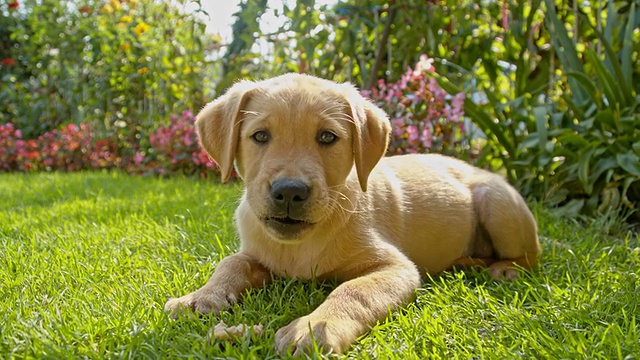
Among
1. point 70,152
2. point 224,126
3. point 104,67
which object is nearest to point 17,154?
point 70,152

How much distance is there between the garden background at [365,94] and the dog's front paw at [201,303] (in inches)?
4.4

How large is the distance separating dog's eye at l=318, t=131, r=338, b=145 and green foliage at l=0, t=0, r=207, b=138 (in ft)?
17.4

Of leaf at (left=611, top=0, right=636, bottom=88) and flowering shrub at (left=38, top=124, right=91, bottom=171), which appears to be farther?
flowering shrub at (left=38, top=124, right=91, bottom=171)

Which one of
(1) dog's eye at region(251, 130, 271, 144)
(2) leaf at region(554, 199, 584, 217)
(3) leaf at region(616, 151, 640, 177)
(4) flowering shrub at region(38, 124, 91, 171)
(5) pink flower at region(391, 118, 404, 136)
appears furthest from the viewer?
(4) flowering shrub at region(38, 124, 91, 171)

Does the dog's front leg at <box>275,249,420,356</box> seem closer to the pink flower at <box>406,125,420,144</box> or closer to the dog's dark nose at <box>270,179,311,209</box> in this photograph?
the dog's dark nose at <box>270,179,311,209</box>

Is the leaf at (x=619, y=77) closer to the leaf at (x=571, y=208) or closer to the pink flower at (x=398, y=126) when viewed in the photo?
the leaf at (x=571, y=208)

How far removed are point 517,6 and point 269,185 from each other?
4398 mm

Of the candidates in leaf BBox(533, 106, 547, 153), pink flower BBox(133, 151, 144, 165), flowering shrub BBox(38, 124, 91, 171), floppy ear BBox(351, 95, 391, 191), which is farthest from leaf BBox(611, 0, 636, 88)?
flowering shrub BBox(38, 124, 91, 171)

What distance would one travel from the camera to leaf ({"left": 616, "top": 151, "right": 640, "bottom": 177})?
4082 millimetres

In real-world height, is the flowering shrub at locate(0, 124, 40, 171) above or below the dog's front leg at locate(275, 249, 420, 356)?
below

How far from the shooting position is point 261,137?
2465 millimetres

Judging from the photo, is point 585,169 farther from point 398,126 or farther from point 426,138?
point 398,126

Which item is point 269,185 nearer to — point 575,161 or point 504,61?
point 575,161

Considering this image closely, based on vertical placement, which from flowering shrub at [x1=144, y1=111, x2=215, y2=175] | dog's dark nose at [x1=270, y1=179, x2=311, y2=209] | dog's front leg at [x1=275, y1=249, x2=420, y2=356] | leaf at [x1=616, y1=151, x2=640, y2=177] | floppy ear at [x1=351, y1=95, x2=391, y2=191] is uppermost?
floppy ear at [x1=351, y1=95, x2=391, y2=191]
